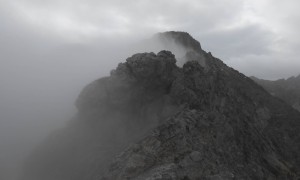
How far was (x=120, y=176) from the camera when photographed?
134 feet

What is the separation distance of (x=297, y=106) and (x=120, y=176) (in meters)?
134

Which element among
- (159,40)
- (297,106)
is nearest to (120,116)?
(159,40)

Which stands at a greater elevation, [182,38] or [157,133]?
[182,38]

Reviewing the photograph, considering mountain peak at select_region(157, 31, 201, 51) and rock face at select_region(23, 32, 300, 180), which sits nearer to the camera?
rock face at select_region(23, 32, 300, 180)

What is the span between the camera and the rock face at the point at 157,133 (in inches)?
1731

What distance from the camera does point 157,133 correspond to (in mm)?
45500

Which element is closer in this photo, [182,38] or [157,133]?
[157,133]

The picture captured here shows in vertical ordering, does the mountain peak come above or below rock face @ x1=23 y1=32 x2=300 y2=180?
above

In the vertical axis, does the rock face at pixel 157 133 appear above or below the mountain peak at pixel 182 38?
below

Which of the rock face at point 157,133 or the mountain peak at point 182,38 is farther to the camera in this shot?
the mountain peak at point 182,38

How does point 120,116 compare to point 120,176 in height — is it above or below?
above

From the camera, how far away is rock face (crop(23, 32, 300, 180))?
43969mm

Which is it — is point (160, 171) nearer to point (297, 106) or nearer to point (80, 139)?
point (80, 139)

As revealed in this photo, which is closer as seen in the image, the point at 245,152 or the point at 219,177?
the point at 219,177
